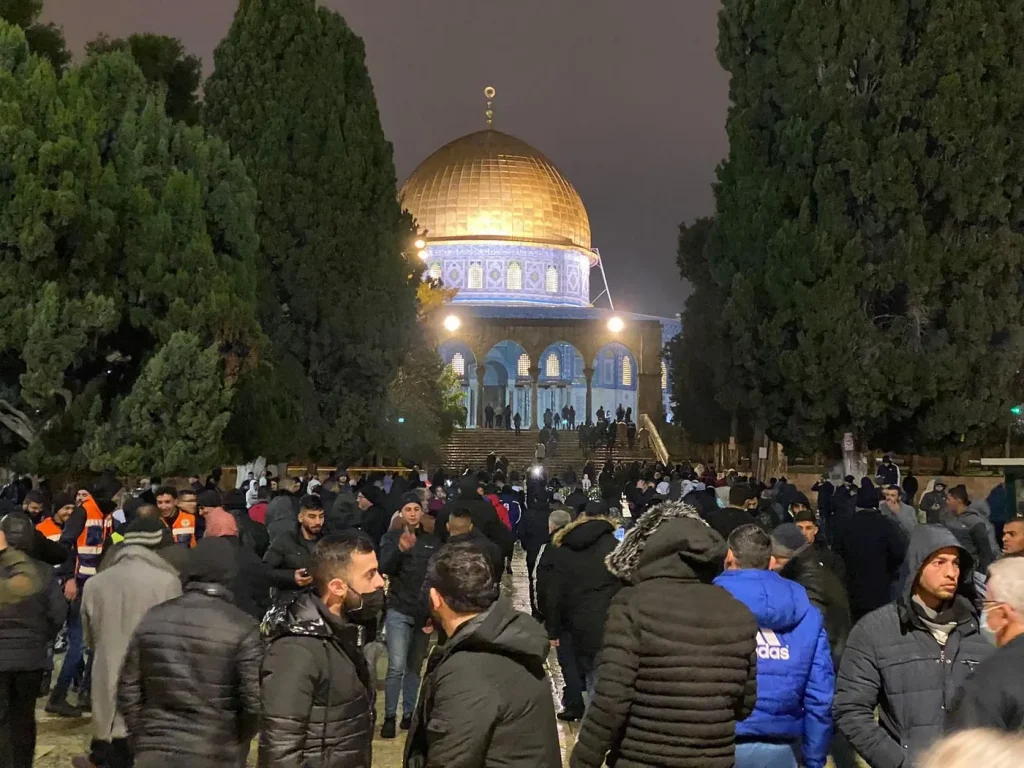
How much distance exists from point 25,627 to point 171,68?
2209cm

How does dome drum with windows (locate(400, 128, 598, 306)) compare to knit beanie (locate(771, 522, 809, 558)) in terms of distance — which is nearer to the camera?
knit beanie (locate(771, 522, 809, 558))

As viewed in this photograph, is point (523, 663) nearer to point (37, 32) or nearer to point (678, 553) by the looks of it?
point (678, 553)

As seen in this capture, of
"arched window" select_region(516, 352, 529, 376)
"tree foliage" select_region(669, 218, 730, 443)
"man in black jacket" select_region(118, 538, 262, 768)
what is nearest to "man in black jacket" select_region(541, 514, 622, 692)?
"man in black jacket" select_region(118, 538, 262, 768)

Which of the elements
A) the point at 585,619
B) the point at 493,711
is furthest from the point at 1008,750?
the point at 585,619

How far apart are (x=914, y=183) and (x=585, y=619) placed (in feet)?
59.6

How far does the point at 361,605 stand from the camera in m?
3.85

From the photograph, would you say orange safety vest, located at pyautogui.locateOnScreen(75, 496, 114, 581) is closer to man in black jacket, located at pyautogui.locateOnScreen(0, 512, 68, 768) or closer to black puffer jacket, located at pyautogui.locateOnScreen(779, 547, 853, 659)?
man in black jacket, located at pyautogui.locateOnScreen(0, 512, 68, 768)

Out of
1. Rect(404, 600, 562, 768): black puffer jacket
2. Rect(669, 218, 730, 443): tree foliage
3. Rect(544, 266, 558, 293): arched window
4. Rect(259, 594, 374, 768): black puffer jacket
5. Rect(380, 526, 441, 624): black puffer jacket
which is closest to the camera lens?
Rect(404, 600, 562, 768): black puffer jacket

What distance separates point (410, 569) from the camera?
7477 mm

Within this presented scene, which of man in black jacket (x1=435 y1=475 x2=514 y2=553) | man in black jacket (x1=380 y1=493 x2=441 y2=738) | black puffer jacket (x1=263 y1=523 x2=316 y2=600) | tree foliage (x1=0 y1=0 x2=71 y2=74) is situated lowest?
man in black jacket (x1=380 y1=493 x2=441 y2=738)

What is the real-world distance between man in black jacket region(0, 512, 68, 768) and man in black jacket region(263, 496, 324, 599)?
113 centimetres

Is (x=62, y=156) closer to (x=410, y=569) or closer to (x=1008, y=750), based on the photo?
(x=410, y=569)

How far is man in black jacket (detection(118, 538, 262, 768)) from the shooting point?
13.1 feet

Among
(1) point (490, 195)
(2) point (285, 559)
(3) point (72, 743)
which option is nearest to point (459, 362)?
(1) point (490, 195)
